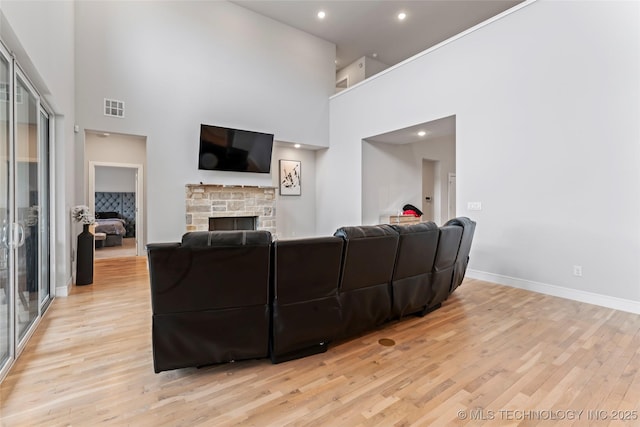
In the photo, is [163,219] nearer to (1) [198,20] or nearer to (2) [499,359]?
(1) [198,20]

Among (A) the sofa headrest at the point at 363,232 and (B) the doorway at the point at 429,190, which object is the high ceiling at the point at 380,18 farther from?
(A) the sofa headrest at the point at 363,232

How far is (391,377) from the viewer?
1.97 m

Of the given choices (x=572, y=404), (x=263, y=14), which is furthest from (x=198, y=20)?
(x=572, y=404)

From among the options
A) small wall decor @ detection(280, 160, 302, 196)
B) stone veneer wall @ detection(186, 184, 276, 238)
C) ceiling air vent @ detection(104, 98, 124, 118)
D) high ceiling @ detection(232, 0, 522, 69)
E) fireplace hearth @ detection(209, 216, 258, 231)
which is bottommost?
fireplace hearth @ detection(209, 216, 258, 231)

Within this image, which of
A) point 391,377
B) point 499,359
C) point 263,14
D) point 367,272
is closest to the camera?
point 391,377

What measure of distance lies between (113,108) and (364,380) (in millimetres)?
5744

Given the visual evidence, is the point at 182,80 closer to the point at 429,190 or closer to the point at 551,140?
the point at 551,140

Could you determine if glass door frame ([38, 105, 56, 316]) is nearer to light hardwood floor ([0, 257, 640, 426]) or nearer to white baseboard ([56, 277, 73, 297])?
white baseboard ([56, 277, 73, 297])

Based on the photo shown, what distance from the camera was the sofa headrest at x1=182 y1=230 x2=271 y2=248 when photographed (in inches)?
71.6

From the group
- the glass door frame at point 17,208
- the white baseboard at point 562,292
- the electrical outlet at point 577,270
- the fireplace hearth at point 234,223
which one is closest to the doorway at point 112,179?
the fireplace hearth at point 234,223

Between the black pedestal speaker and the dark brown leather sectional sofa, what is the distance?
10.4ft

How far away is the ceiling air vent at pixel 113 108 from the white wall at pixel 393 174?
15.3 ft

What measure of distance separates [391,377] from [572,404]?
101cm

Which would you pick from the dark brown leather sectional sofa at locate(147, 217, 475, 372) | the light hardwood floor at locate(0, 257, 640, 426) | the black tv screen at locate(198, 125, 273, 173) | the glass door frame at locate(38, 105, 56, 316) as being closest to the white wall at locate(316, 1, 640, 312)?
the light hardwood floor at locate(0, 257, 640, 426)
